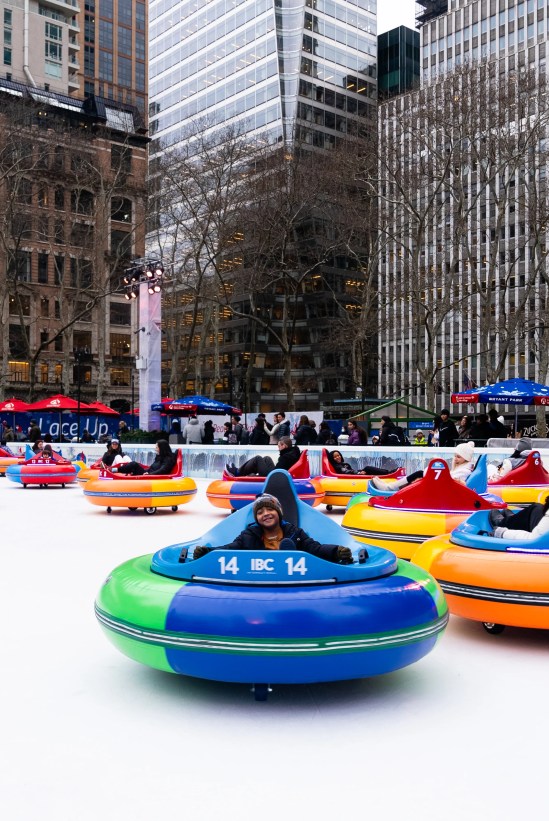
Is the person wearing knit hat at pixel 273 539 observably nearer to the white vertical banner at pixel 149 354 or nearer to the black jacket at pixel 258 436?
the black jacket at pixel 258 436

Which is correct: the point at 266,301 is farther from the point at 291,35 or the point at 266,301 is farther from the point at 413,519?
the point at 413,519

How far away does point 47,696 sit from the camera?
4438 mm

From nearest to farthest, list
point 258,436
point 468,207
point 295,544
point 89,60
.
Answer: point 295,544, point 258,436, point 468,207, point 89,60

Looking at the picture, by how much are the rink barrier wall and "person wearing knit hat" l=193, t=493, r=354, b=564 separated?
35.3 ft

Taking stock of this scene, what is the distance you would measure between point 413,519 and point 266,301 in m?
66.9

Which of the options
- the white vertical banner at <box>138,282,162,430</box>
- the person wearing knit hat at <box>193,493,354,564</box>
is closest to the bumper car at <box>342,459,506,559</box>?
the person wearing knit hat at <box>193,493,354,564</box>

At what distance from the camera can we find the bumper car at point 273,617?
13.4 feet

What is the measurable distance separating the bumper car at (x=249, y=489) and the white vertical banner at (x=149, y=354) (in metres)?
15.6

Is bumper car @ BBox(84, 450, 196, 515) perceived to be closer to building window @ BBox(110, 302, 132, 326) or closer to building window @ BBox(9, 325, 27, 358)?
building window @ BBox(9, 325, 27, 358)

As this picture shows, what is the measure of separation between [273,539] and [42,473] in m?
15.8

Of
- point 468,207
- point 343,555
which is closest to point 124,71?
point 468,207

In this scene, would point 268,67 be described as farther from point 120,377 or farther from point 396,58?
point 120,377

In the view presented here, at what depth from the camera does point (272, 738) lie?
3.79m

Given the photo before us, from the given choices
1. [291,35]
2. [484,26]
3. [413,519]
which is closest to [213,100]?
[291,35]
